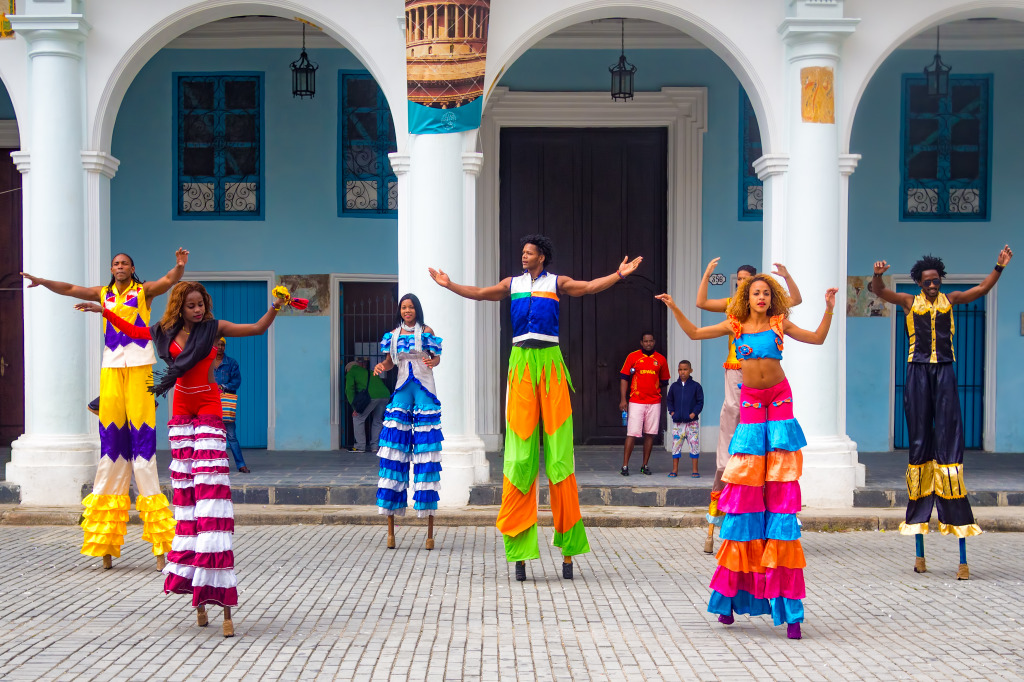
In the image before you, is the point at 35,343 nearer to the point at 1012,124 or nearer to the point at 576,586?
the point at 576,586

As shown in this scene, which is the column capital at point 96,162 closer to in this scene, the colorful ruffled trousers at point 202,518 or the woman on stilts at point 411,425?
the woman on stilts at point 411,425

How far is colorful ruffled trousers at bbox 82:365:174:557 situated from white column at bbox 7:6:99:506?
2855mm

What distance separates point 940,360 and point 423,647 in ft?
14.1

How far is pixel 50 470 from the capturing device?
9953 mm

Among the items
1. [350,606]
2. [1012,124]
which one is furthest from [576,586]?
[1012,124]

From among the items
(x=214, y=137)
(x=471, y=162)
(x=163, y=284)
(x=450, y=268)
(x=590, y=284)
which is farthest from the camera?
(x=214, y=137)

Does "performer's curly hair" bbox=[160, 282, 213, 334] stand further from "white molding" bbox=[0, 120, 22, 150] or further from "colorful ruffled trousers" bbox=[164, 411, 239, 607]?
"white molding" bbox=[0, 120, 22, 150]

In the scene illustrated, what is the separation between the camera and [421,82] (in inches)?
394

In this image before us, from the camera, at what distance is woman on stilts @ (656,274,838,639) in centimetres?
548

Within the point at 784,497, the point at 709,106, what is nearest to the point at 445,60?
the point at 709,106

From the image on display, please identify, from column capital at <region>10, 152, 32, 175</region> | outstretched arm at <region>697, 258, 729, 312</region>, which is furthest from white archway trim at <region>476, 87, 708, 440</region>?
outstretched arm at <region>697, 258, 729, 312</region>

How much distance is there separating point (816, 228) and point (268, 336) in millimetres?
7234

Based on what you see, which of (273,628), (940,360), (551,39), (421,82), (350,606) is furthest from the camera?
(551,39)

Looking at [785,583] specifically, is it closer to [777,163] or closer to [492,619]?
[492,619]
